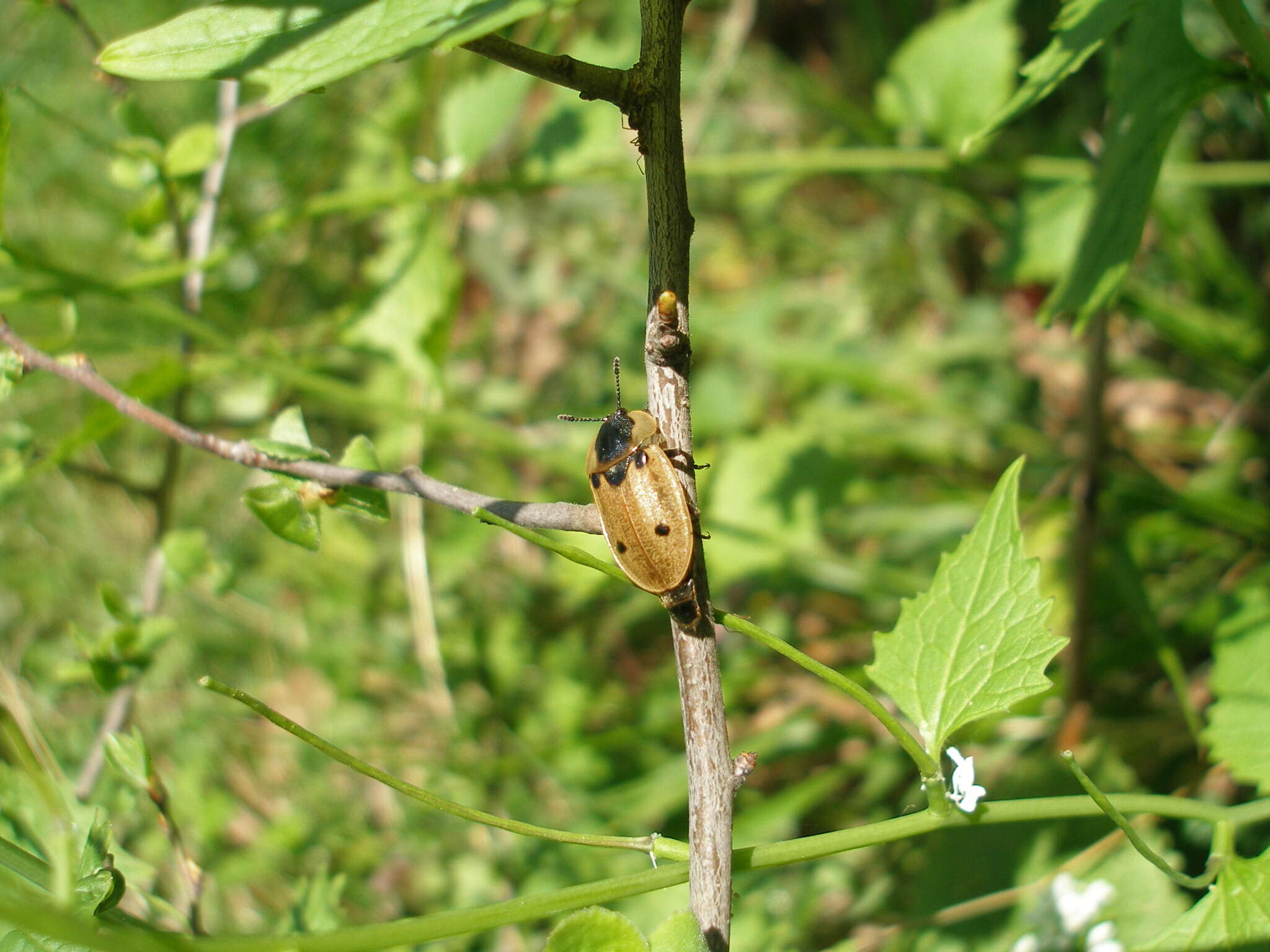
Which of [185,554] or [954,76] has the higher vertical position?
[954,76]

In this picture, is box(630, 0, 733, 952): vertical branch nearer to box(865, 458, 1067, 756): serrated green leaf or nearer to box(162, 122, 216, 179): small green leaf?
box(865, 458, 1067, 756): serrated green leaf

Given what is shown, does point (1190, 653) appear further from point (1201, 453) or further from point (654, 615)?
point (654, 615)

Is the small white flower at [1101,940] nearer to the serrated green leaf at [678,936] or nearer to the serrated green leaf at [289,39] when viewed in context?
the serrated green leaf at [678,936]

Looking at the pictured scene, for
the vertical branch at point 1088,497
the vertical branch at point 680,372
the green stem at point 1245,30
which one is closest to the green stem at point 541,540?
the vertical branch at point 680,372

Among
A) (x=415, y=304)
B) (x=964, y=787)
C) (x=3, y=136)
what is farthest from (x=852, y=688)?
(x=415, y=304)

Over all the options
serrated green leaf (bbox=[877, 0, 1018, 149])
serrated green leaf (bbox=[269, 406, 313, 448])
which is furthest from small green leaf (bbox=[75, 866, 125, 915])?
serrated green leaf (bbox=[877, 0, 1018, 149])

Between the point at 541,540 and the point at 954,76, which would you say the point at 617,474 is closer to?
the point at 541,540

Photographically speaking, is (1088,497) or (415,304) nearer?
(1088,497)
